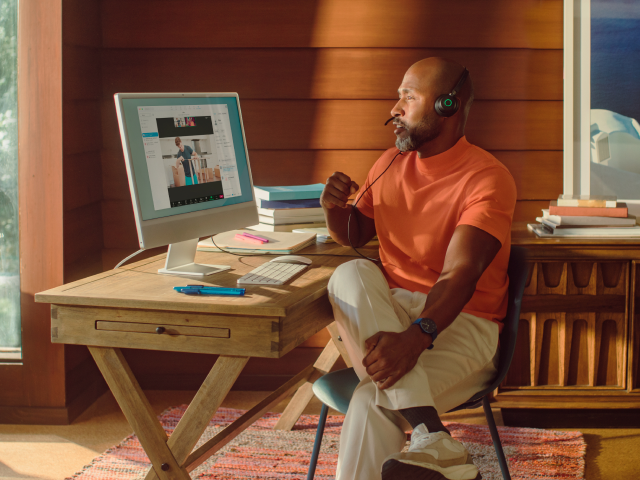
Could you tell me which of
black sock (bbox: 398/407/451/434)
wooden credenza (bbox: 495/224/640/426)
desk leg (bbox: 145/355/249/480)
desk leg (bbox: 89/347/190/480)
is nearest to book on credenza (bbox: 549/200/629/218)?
wooden credenza (bbox: 495/224/640/426)

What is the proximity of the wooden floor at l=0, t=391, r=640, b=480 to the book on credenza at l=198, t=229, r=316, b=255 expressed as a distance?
833mm

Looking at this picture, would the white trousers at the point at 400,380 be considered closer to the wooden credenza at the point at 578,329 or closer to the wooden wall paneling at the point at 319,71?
the wooden credenza at the point at 578,329

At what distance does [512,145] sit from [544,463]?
1.21 m

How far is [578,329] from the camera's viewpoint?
2.37 m

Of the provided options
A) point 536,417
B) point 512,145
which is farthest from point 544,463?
point 512,145

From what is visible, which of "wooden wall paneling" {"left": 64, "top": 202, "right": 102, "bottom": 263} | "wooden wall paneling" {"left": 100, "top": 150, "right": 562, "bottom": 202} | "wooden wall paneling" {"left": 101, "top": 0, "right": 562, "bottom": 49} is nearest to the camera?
"wooden wall paneling" {"left": 64, "top": 202, "right": 102, "bottom": 263}

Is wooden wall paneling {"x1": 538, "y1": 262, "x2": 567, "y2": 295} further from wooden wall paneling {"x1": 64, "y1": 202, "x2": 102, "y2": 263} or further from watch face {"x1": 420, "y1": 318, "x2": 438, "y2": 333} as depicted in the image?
wooden wall paneling {"x1": 64, "y1": 202, "x2": 102, "y2": 263}

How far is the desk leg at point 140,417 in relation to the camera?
152 cm

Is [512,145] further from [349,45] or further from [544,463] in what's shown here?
[544,463]

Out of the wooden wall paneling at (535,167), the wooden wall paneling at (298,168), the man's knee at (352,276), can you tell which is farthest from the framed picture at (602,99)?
the man's knee at (352,276)

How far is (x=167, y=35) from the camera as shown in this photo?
2.62m

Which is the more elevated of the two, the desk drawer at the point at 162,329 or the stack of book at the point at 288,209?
the stack of book at the point at 288,209

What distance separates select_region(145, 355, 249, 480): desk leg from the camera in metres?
1.45

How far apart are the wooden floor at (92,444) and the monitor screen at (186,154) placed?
3.39 feet
